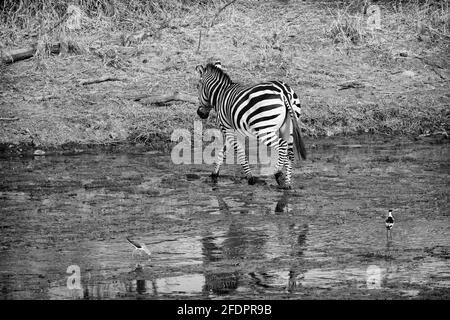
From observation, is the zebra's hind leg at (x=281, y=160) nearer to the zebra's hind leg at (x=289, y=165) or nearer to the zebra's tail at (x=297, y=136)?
the zebra's hind leg at (x=289, y=165)

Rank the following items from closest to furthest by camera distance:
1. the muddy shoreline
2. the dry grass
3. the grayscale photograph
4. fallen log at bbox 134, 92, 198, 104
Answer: the grayscale photograph, the muddy shoreline, the dry grass, fallen log at bbox 134, 92, 198, 104

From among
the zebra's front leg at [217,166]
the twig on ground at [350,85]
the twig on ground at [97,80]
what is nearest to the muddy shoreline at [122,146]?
the twig on ground at [350,85]

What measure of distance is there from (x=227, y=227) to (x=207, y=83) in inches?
141

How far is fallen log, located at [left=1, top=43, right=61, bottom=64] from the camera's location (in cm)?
1730

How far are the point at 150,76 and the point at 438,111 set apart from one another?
4.72m

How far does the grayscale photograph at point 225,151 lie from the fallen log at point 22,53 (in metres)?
0.04

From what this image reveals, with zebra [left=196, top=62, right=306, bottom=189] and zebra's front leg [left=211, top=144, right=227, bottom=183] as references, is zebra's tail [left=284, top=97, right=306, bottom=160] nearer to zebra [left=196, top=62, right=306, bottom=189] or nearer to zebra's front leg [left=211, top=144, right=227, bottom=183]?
→ zebra [left=196, top=62, right=306, bottom=189]

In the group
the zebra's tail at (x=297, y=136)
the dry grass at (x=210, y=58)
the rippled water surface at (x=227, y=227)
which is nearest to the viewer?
the rippled water surface at (x=227, y=227)

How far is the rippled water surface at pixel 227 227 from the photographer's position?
960cm

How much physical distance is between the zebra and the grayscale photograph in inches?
1.0

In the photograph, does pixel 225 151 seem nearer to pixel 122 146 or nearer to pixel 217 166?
pixel 217 166

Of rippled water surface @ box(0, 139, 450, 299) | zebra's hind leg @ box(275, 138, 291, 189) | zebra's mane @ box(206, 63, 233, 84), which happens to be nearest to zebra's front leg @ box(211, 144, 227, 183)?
rippled water surface @ box(0, 139, 450, 299)

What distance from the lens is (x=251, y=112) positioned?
44.4 feet

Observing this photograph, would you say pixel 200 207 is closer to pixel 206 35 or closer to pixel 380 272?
pixel 380 272
